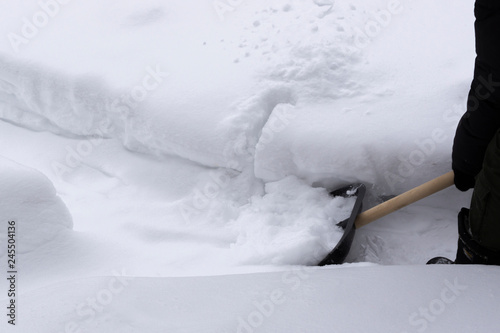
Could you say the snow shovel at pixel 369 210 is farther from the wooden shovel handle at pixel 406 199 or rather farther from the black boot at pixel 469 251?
the black boot at pixel 469 251

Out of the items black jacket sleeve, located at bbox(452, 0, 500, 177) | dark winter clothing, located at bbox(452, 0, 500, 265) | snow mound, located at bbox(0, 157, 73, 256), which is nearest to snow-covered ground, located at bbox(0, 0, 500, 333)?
snow mound, located at bbox(0, 157, 73, 256)

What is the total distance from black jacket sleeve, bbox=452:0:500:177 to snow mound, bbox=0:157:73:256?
5.11 ft

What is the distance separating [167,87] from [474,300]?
6.14 ft

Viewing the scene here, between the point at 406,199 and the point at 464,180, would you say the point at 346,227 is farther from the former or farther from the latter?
the point at 464,180

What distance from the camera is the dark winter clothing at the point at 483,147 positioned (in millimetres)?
1303

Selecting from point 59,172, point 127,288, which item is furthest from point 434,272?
point 59,172

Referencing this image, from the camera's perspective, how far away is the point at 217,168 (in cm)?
226

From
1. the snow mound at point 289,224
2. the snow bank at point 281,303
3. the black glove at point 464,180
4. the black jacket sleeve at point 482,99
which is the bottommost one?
the snow mound at point 289,224

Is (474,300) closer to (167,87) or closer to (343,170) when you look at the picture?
(343,170)

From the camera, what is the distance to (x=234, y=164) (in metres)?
2.17

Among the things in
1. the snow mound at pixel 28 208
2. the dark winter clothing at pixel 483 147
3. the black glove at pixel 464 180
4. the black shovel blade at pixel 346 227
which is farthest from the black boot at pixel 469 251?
the snow mound at pixel 28 208

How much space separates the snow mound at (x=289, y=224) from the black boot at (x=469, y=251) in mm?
485

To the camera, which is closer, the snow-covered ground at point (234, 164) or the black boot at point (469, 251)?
the snow-covered ground at point (234, 164)

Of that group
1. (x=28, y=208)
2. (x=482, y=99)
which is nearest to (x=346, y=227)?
(x=482, y=99)
